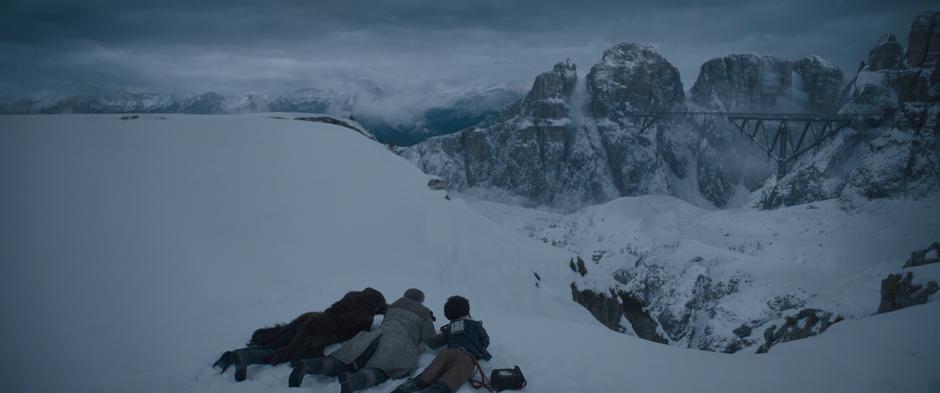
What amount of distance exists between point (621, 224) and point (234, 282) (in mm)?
99096

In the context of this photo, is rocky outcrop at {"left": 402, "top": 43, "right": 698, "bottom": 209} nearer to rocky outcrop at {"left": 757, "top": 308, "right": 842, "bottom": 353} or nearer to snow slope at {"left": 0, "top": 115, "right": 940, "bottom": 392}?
rocky outcrop at {"left": 757, "top": 308, "right": 842, "bottom": 353}

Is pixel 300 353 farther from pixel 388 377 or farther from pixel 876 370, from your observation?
pixel 876 370

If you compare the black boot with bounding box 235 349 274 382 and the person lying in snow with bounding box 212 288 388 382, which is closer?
the black boot with bounding box 235 349 274 382

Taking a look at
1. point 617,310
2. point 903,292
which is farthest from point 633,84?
point 903,292

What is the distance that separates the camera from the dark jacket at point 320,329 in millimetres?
6602

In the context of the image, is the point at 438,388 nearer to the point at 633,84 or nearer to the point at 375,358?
the point at 375,358

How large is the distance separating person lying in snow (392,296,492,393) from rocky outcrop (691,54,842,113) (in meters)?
187

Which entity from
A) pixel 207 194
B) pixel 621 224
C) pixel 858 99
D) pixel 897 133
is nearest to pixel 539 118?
pixel 621 224

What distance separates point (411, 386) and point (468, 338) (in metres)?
1.23

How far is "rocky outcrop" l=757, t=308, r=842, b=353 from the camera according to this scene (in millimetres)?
27688

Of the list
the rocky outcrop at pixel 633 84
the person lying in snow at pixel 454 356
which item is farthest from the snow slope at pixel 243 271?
the rocky outcrop at pixel 633 84

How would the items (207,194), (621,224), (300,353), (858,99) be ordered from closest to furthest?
(300,353), (207,194), (858,99), (621,224)

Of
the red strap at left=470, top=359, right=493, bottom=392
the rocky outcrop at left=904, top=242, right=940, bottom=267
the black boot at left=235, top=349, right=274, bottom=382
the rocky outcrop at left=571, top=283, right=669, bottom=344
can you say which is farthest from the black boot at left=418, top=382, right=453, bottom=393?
the rocky outcrop at left=904, top=242, right=940, bottom=267

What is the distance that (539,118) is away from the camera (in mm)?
183625
